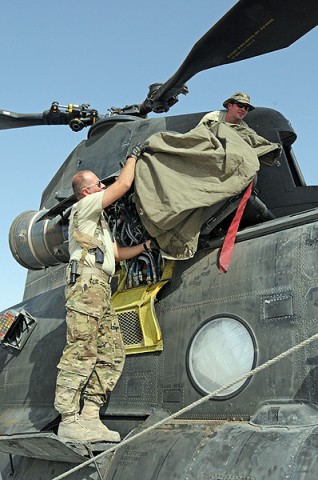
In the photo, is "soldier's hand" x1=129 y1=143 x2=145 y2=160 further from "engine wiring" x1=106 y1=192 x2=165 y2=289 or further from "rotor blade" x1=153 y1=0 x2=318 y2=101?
"rotor blade" x1=153 y1=0 x2=318 y2=101

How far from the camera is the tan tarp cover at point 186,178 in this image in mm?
4387

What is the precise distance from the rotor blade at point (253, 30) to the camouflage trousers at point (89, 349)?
2101 millimetres

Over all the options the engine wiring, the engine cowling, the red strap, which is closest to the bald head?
the engine wiring

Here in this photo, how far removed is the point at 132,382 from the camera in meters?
4.66

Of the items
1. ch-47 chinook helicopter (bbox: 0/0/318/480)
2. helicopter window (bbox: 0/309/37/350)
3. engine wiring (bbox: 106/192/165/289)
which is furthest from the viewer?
helicopter window (bbox: 0/309/37/350)

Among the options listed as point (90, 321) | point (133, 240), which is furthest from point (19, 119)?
point (90, 321)

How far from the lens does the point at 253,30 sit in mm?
4754

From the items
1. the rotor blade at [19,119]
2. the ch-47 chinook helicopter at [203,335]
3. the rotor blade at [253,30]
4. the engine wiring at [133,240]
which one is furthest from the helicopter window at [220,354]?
the rotor blade at [19,119]

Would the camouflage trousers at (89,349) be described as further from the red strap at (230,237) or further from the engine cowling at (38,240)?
the engine cowling at (38,240)

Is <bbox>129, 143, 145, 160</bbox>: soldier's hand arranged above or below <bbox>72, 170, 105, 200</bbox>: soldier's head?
above

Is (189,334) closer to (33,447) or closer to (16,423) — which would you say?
(33,447)

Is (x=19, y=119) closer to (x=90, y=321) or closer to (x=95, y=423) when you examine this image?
(x=90, y=321)

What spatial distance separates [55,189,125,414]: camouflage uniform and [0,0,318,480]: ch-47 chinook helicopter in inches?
9.1

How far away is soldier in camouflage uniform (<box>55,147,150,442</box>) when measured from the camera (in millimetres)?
4238
